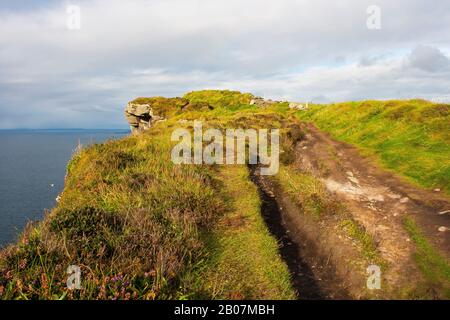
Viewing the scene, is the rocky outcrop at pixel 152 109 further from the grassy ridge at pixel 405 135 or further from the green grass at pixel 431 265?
the green grass at pixel 431 265

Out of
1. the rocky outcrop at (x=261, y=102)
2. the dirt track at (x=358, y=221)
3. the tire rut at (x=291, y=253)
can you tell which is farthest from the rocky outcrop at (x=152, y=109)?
the tire rut at (x=291, y=253)

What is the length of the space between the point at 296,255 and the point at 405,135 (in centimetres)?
1597

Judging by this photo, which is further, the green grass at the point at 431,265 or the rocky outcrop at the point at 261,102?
the rocky outcrop at the point at 261,102

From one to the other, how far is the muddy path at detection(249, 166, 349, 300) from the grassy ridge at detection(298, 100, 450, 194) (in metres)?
6.50

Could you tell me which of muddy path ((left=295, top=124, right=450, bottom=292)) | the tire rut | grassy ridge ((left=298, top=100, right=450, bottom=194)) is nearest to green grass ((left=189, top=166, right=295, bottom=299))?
the tire rut

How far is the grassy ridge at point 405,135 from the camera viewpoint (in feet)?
52.4

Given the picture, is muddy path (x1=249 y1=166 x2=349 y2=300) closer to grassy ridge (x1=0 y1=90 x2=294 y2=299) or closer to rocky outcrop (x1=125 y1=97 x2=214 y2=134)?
grassy ridge (x1=0 y1=90 x2=294 y2=299)

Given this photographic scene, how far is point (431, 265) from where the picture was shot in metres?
8.54

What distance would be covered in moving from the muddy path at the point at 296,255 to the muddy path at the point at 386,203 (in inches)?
62.3

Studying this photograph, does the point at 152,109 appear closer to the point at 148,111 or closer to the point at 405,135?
the point at 148,111

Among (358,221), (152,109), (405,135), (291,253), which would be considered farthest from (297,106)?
(291,253)

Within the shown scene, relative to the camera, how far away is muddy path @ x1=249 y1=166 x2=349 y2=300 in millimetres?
7969
